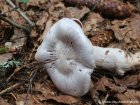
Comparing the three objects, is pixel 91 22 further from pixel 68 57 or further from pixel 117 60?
pixel 68 57

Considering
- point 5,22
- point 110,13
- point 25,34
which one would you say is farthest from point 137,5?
point 5,22

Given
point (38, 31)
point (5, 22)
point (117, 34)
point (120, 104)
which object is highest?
point (5, 22)

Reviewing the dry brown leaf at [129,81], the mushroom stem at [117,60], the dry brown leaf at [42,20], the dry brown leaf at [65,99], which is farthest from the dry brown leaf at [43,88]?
the dry brown leaf at [42,20]

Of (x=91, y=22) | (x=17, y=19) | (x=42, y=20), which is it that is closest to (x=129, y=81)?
(x=91, y=22)

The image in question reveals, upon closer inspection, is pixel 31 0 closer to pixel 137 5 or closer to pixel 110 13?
pixel 110 13

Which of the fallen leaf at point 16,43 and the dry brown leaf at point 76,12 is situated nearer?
the fallen leaf at point 16,43

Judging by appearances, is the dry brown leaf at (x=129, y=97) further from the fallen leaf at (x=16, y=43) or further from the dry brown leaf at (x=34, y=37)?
the fallen leaf at (x=16, y=43)

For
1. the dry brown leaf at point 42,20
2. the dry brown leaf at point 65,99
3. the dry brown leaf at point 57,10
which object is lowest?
the dry brown leaf at point 65,99
